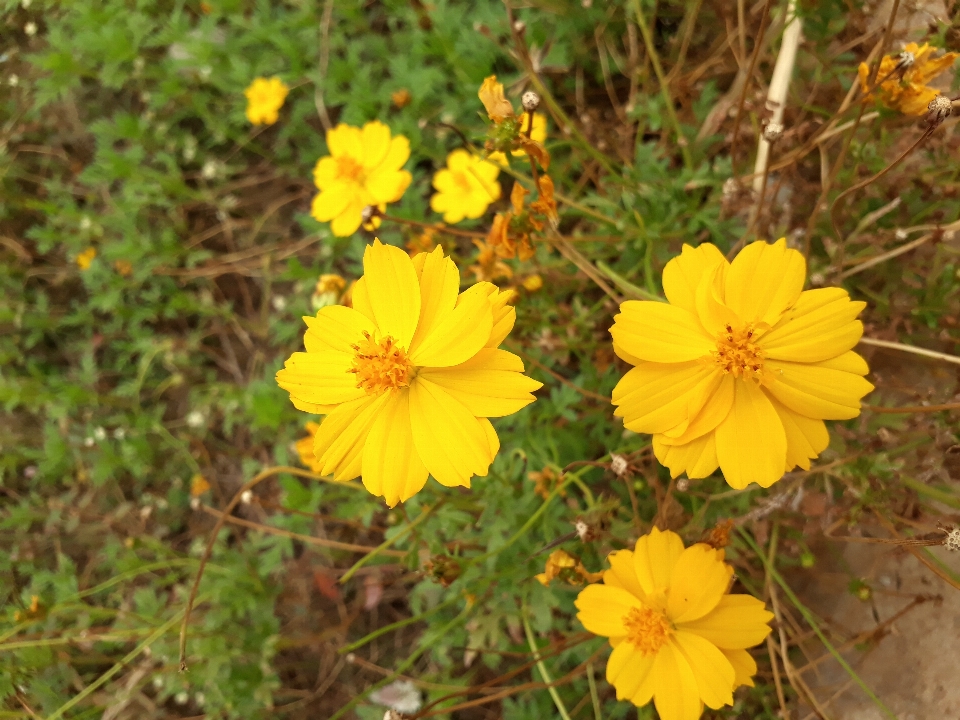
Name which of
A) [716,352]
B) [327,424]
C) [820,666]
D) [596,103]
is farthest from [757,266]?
[596,103]

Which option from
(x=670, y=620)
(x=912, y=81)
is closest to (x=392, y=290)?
(x=670, y=620)

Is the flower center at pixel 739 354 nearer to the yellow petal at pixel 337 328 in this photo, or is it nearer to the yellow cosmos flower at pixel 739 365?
the yellow cosmos flower at pixel 739 365

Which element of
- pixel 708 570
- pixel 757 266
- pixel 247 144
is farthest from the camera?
pixel 247 144

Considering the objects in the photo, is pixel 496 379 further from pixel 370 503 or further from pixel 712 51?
pixel 712 51

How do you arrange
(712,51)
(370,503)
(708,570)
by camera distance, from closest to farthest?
(708,570) → (370,503) → (712,51)

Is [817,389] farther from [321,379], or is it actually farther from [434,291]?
[321,379]

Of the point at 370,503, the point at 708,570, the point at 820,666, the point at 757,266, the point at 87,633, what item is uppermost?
the point at 757,266

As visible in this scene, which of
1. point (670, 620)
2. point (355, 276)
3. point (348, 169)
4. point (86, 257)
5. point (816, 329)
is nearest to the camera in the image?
point (816, 329)
